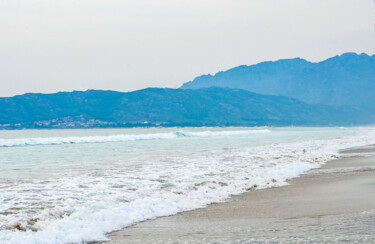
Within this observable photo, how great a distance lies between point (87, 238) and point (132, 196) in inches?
139

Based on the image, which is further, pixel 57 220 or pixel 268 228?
pixel 57 220

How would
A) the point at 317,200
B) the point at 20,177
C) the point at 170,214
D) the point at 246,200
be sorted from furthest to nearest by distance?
the point at 20,177 → the point at 246,200 → the point at 317,200 → the point at 170,214

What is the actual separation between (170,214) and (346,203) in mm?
3315

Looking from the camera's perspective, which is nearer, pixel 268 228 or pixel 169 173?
pixel 268 228

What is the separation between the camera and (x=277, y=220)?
702 cm

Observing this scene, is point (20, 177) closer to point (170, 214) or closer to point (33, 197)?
point (33, 197)

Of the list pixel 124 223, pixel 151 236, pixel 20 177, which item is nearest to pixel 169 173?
pixel 20 177

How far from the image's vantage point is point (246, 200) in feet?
31.2

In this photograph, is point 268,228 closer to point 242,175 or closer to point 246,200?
point 246,200

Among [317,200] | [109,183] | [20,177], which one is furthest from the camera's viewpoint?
[20,177]

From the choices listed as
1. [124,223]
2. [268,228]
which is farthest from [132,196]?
[268,228]

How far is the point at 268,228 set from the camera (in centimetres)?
638

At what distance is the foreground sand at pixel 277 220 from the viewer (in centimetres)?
573

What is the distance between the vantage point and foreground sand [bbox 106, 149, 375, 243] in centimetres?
573
